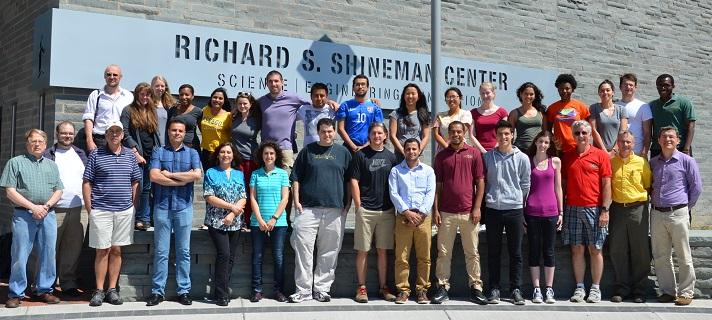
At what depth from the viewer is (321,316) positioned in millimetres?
5859

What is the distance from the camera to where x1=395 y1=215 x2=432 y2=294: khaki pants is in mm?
6434

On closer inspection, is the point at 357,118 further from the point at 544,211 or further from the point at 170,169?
the point at 544,211

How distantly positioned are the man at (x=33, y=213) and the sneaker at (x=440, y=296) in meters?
3.60

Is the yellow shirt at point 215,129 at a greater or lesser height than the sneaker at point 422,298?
greater

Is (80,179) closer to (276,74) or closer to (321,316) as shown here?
(276,74)

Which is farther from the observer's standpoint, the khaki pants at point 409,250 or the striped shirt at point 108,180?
the khaki pants at point 409,250

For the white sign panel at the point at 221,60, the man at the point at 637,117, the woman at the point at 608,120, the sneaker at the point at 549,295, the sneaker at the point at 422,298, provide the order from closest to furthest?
the sneaker at the point at 422,298, the sneaker at the point at 549,295, the woman at the point at 608,120, the man at the point at 637,117, the white sign panel at the point at 221,60

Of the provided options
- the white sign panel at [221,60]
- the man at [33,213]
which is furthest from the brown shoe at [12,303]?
Result: the white sign panel at [221,60]

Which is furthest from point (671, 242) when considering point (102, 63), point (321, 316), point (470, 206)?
point (102, 63)

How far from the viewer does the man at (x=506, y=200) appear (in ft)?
21.3

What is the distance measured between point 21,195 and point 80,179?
588 mm

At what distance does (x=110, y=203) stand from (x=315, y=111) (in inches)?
89.5

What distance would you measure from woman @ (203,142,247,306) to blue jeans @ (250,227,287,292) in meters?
0.23

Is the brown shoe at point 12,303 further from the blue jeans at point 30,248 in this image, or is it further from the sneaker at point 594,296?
the sneaker at point 594,296
